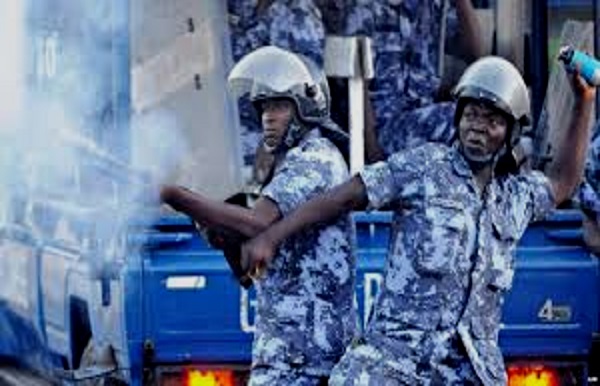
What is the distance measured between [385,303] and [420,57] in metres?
2.87

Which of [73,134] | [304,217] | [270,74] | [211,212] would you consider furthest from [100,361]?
[304,217]

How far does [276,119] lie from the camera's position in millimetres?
5613

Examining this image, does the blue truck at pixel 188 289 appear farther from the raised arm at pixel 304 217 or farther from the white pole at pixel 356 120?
the raised arm at pixel 304 217

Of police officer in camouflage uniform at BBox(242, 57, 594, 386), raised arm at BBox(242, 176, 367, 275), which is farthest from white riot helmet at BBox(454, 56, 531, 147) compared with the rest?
raised arm at BBox(242, 176, 367, 275)

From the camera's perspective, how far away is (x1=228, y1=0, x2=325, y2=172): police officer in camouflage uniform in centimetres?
750

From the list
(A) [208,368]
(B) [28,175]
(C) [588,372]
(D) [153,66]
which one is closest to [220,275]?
(A) [208,368]

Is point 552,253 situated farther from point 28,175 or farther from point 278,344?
point 28,175

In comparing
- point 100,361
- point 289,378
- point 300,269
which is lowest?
point 100,361

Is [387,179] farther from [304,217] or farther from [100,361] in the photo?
[100,361]

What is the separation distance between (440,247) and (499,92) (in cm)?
45

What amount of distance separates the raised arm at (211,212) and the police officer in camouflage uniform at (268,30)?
222cm

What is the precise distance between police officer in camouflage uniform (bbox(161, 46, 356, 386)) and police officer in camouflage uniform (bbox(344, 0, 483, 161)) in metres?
2.00

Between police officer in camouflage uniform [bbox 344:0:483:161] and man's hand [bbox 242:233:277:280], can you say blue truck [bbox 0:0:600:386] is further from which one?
man's hand [bbox 242:233:277:280]

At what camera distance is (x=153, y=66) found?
7.03 m
